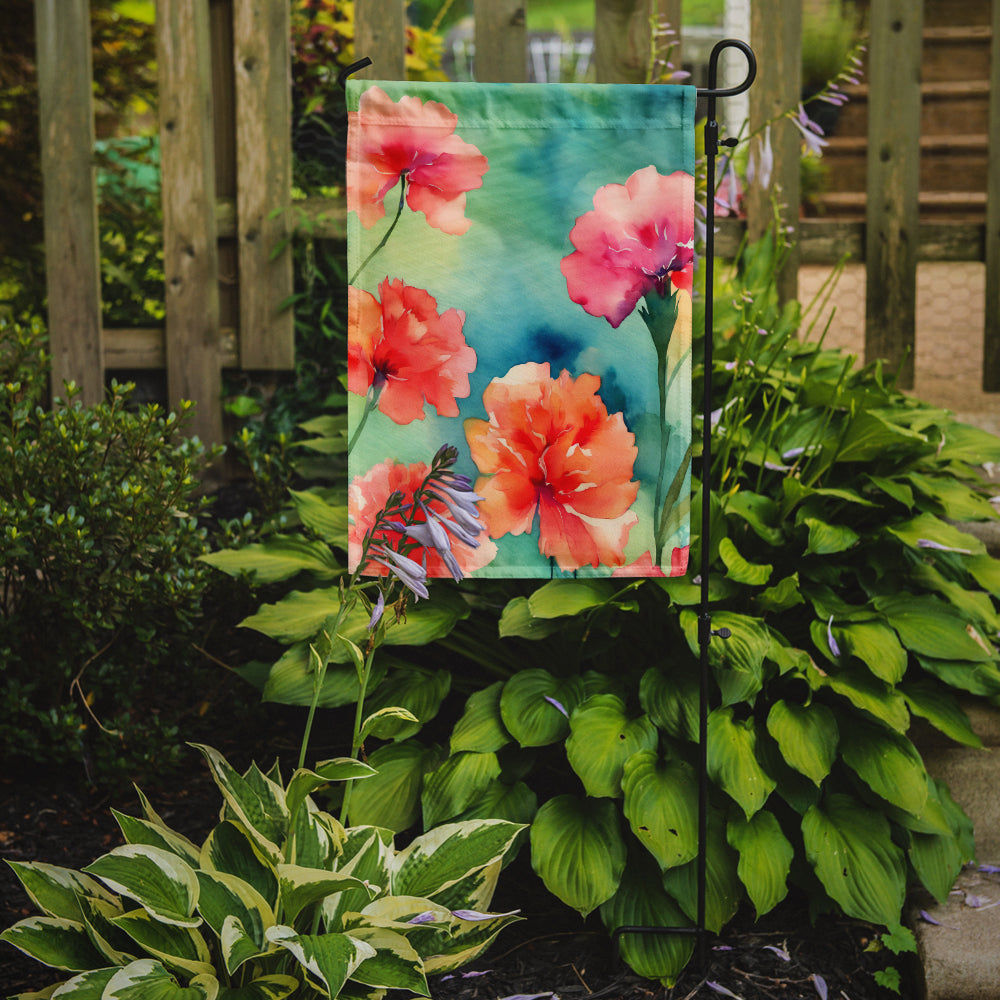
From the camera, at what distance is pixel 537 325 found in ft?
5.44

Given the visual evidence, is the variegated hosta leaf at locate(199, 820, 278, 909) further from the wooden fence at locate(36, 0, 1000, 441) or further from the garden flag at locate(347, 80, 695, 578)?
the wooden fence at locate(36, 0, 1000, 441)

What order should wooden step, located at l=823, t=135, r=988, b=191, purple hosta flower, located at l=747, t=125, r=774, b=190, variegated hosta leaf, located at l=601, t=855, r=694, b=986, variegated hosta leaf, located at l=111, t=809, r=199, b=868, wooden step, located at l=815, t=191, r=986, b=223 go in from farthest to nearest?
wooden step, located at l=823, t=135, r=988, b=191
wooden step, located at l=815, t=191, r=986, b=223
purple hosta flower, located at l=747, t=125, r=774, b=190
variegated hosta leaf, located at l=601, t=855, r=694, b=986
variegated hosta leaf, located at l=111, t=809, r=199, b=868

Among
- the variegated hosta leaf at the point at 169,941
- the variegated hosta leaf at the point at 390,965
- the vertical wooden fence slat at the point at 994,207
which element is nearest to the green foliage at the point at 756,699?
the variegated hosta leaf at the point at 390,965

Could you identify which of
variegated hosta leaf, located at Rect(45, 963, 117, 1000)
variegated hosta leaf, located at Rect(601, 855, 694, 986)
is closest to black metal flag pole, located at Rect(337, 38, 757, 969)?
variegated hosta leaf, located at Rect(601, 855, 694, 986)

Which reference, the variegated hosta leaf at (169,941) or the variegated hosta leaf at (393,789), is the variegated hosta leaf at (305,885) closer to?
the variegated hosta leaf at (169,941)

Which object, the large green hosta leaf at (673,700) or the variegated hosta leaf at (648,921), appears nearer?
the variegated hosta leaf at (648,921)

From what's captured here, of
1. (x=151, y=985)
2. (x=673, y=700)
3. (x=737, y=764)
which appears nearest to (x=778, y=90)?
(x=673, y=700)

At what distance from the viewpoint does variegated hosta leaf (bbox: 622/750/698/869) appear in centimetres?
170

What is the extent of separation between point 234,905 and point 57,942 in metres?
0.25

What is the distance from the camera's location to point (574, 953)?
5.97ft

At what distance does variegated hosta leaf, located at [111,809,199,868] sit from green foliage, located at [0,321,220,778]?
556mm

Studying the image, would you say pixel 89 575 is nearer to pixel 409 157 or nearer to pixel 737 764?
pixel 409 157

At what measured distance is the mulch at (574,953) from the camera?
1724 millimetres

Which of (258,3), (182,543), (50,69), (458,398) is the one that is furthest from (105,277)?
(458,398)
